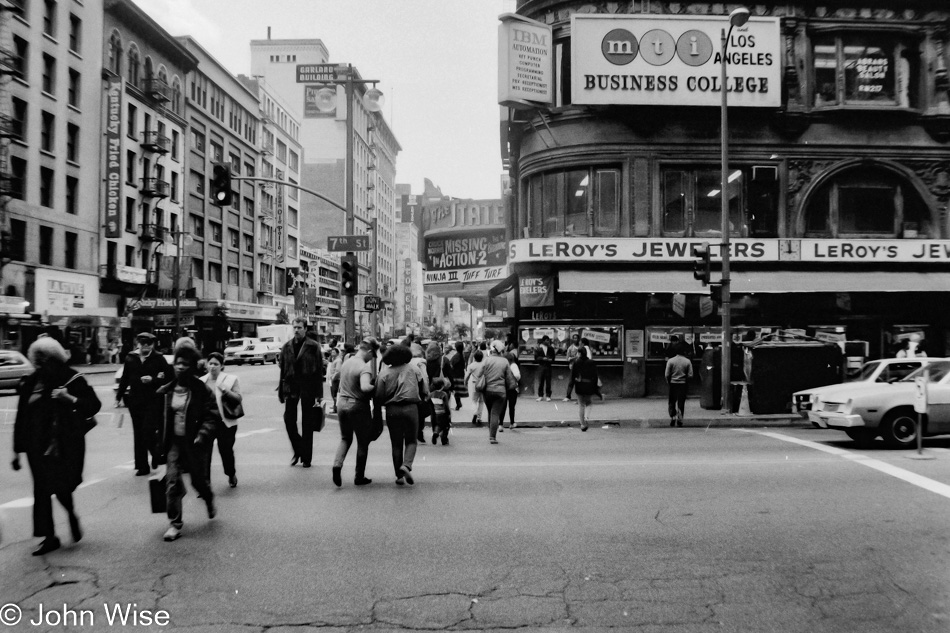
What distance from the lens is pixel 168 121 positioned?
171ft

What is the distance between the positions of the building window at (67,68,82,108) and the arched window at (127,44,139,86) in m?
6.71

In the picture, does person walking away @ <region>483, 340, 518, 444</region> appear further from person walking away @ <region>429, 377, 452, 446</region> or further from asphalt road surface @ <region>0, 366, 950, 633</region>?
asphalt road surface @ <region>0, 366, 950, 633</region>

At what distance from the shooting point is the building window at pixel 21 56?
35.3 meters

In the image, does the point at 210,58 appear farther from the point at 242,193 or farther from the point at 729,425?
the point at 729,425

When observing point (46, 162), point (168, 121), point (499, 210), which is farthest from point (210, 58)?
point (499, 210)

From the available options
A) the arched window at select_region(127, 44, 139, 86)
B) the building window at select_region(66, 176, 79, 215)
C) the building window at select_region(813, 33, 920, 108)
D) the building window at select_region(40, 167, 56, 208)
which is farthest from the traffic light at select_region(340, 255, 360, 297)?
the arched window at select_region(127, 44, 139, 86)

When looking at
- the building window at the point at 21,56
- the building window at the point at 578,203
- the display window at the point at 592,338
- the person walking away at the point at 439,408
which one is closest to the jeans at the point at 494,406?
the person walking away at the point at 439,408

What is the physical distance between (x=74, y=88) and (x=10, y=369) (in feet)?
76.9

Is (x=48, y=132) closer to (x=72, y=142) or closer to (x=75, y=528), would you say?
(x=72, y=142)

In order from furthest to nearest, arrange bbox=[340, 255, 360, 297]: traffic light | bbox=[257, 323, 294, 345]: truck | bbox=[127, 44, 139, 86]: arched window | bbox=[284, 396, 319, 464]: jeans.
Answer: bbox=[257, 323, 294, 345]: truck → bbox=[127, 44, 139, 86]: arched window → bbox=[340, 255, 360, 297]: traffic light → bbox=[284, 396, 319, 464]: jeans

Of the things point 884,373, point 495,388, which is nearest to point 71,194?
point 495,388

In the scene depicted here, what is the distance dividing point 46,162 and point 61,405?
3722 centimetres

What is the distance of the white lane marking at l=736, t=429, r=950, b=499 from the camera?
8.64 m

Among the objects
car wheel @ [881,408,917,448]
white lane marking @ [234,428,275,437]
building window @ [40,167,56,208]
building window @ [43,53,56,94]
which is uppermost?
building window @ [43,53,56,94]
